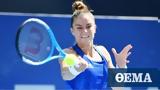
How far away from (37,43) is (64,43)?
0.72 meters

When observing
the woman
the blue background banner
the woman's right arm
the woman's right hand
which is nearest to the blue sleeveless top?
the woman

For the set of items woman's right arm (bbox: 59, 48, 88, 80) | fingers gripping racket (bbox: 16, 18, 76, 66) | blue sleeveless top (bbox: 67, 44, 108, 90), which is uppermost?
fingers gripping racket (bbox: 16, 18, 76, 66)

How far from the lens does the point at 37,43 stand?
270cm

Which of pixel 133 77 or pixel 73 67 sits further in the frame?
pixel 133 77

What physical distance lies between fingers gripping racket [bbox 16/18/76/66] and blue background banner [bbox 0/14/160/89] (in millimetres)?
676

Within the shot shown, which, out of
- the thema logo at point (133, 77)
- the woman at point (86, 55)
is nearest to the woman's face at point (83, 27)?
the woman at point (86, 55)

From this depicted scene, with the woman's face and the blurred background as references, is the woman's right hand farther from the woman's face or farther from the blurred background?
the blurred background

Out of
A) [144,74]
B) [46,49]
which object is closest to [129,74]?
[144,74]

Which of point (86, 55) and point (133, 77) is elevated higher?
point (86, 55)

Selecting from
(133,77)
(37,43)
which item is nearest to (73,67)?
Answer: (37,43)

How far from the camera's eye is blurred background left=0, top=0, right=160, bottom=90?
133 inches

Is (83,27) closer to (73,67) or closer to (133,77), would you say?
(73,67)

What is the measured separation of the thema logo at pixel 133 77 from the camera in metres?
3.10

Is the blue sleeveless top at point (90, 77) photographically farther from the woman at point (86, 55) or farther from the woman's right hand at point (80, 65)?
the woman's right hand at point (80, 65)
